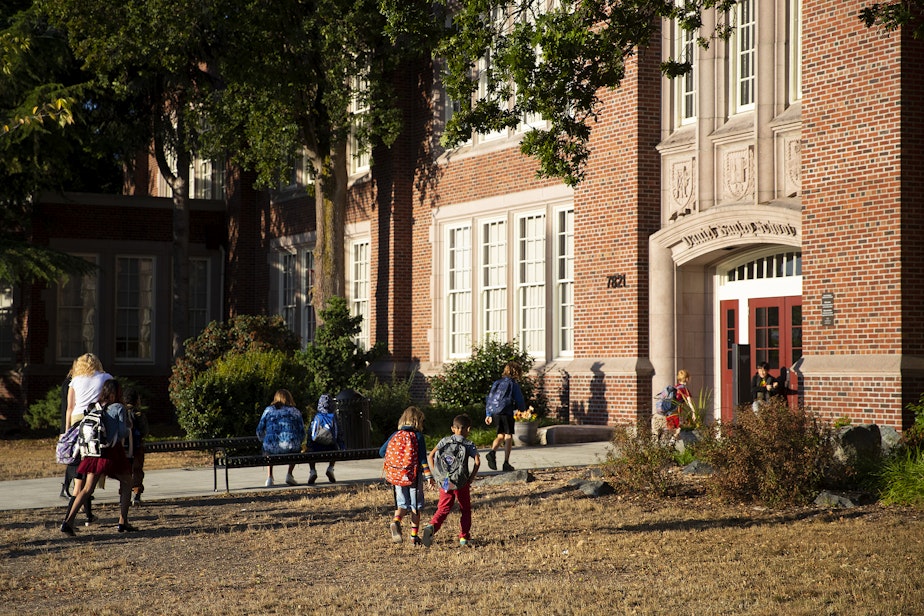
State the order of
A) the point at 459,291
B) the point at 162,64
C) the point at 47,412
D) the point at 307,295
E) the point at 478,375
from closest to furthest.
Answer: the point at 478,375, the point at 162,64, the point at 459,291, the point at 47,412, the point at 307,295

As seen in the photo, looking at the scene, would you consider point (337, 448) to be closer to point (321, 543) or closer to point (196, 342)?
point (321, 543)

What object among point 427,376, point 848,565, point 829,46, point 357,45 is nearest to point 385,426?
point 427,376

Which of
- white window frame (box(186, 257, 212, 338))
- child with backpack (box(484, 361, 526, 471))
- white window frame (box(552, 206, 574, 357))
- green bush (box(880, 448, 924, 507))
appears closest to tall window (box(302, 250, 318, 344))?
white window frame (box(186, 257, 212, 338))

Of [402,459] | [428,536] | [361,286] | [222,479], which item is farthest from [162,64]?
[428,536]

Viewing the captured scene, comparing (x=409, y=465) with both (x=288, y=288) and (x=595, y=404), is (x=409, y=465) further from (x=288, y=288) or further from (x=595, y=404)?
(x=288, y=288)

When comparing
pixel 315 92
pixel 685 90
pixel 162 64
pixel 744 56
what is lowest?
pixel 685 90

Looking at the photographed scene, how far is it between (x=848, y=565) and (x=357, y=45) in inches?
680

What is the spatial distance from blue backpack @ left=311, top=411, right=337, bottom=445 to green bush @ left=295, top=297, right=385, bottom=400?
8.01m

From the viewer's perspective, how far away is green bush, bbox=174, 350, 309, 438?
760 inches

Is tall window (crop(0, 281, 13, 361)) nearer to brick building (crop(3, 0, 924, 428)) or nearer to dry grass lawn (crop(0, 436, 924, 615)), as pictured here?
brick building (crop(3, 0, 924, 428))

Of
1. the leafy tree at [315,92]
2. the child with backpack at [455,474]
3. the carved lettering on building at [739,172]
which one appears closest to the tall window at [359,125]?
the leafy tree at [315,92]

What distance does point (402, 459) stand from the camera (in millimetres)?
10500

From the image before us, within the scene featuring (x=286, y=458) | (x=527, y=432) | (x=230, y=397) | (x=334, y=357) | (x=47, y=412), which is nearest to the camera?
(x=286, y=458)

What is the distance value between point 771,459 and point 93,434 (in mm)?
→ 6469
